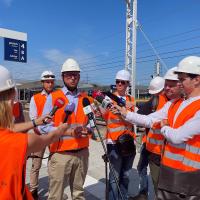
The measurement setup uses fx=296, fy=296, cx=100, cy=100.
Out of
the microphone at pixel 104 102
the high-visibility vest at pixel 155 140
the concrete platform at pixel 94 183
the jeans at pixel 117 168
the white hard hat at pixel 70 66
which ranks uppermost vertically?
the white hard hat at pixel 70 66

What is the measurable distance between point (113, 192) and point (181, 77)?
2144 mm

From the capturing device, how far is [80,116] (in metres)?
3.57

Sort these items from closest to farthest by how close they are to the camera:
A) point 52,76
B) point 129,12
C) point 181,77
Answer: point 181,77 → point 52,76 → point 129,12

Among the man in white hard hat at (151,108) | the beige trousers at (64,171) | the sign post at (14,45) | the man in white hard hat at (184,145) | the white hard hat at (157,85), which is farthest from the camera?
the sign post at (14,45)

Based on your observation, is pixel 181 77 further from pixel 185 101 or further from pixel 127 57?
pixel 127 57

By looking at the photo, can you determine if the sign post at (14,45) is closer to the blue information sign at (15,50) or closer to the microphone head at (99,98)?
the blue information sign at (15,50)

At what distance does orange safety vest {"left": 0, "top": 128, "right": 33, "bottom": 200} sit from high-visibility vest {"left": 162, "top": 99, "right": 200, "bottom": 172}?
1407mm

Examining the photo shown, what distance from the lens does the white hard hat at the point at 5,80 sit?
1.88 m

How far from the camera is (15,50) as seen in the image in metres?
11.7

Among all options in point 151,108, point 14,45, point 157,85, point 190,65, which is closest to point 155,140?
point 151,108

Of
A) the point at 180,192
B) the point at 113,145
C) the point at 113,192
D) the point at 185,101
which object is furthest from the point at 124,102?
the point at 180,192

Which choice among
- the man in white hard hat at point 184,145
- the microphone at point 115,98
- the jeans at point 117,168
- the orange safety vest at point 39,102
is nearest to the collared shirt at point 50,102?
the microphone at point 115,98

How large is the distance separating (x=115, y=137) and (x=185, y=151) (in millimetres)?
1688

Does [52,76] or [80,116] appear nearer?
[80,116]
